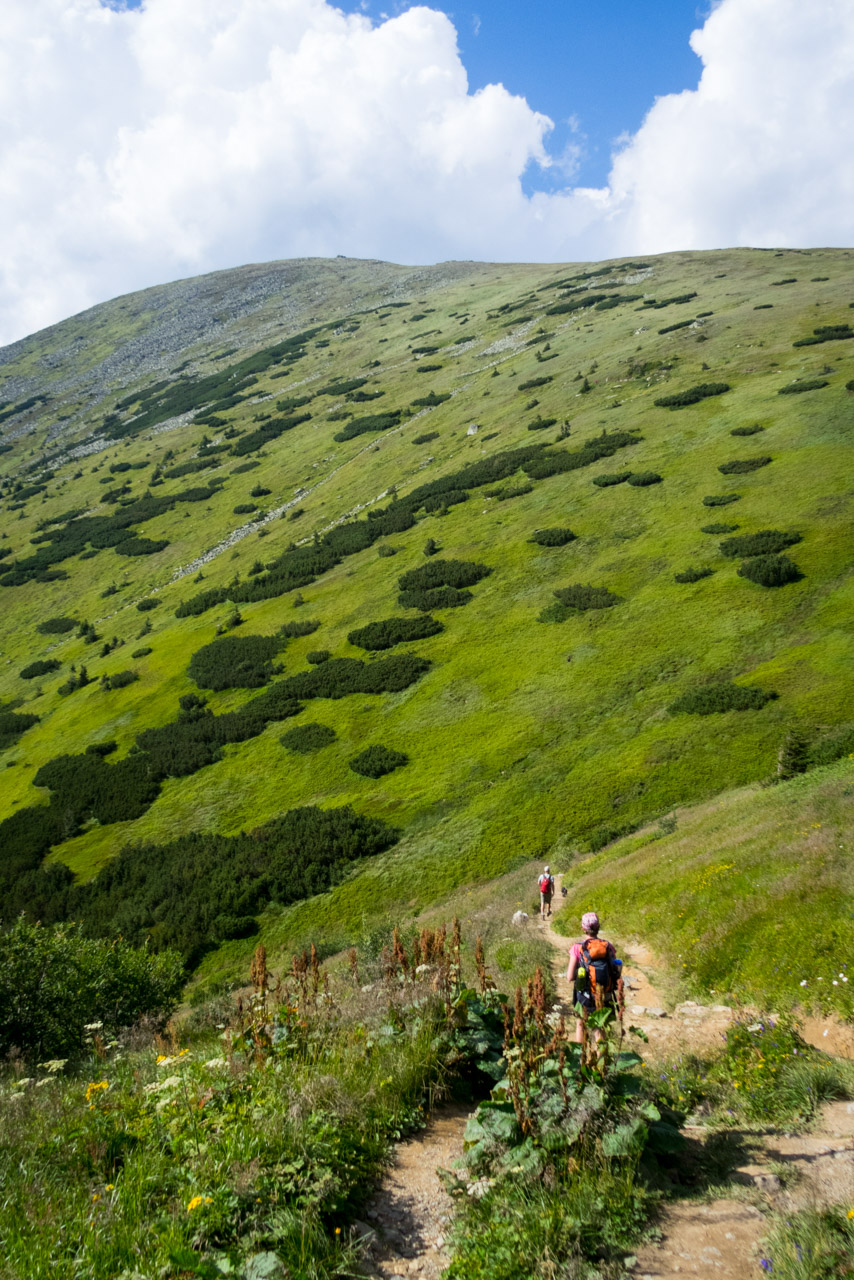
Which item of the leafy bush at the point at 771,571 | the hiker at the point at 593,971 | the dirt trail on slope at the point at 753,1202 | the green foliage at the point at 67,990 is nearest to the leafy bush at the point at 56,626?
the green foliage at the point at 67,990

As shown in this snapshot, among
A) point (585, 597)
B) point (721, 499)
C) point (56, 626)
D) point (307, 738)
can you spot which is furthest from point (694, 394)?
point (56, 626)

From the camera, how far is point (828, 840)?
1435 cm

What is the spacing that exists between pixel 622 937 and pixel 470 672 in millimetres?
25853

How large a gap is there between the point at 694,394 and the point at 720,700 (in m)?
44.5

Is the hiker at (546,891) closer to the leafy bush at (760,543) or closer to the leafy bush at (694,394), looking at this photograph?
the leafy bush at (760,543)

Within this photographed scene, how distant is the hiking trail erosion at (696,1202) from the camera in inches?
196

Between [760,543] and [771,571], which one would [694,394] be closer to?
[760,543]

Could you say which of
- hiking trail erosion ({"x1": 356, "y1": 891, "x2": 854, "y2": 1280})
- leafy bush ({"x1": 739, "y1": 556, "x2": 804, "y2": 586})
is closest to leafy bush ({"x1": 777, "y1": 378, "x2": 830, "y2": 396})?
leafy bush ({"x1": 739, "y1": 556, "x2": 804, "y2": 586})

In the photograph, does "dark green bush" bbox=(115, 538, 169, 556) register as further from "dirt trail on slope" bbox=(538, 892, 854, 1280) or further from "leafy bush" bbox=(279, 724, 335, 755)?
"dirt trail on slope" bbox=(538, 892, 854, 1280)

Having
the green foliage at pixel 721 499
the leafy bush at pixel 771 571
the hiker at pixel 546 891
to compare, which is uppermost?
the green foliage at pixel 721 499

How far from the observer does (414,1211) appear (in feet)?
18.9

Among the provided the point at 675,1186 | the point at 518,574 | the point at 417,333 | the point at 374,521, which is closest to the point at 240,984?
the point at 675,1186

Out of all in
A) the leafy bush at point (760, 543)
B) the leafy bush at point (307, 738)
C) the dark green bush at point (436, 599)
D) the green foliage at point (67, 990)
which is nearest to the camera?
the green foliage at point (67, 990)

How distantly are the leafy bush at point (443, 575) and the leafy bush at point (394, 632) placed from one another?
178 inches
